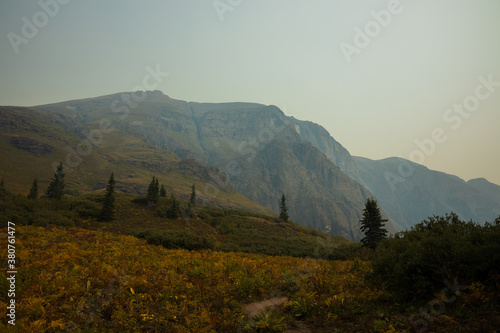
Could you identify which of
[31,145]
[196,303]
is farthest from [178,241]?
[31,145]

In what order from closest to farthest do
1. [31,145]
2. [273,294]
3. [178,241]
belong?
[273,294] < [178,241] < [31,145]

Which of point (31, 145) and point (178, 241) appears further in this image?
point (31, 145)

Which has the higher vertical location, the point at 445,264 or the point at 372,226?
the point at 445,264

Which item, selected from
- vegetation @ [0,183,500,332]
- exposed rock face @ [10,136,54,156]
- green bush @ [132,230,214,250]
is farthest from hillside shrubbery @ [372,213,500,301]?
exposed rock face @ [10,136,54,156]

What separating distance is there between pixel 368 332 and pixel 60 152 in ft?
778

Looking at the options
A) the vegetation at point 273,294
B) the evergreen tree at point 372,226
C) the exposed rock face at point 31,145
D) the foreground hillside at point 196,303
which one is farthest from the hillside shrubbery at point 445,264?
the exposed rock face at point 31,145

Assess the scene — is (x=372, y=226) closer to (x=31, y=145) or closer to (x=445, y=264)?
(x=445, y=264)

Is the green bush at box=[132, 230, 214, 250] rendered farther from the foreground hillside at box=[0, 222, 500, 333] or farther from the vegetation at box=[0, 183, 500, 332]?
the foreground hillside at box=[0, 222, 500, 333]

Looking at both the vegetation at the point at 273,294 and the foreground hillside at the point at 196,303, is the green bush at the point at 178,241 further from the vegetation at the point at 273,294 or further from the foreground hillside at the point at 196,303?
the foreground hillside at the point at 196,303

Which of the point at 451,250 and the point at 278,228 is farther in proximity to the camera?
the point at 278,228

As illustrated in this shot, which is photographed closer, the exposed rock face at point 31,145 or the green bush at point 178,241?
the green bush at point 178,241

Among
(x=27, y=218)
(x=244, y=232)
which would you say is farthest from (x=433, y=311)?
(x=244, y=232)

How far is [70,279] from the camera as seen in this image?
8.97 metres

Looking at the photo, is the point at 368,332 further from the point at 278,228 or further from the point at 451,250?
the point at 278,228
